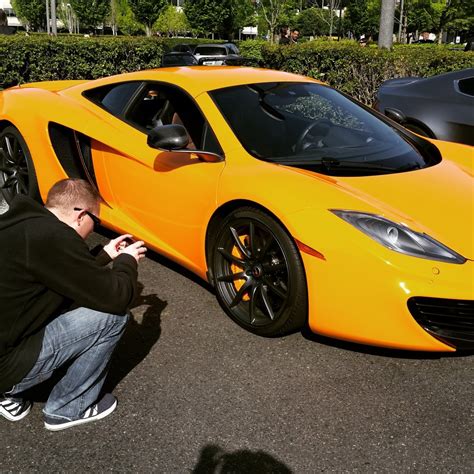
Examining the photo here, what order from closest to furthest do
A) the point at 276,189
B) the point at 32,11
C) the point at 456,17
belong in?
1. the point at 276,189
2. the point at 456,17
3. the point at 32,11

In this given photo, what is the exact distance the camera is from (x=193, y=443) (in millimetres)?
2426

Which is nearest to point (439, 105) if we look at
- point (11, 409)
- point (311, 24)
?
point (11, 409)

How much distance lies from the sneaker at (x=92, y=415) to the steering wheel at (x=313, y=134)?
176 cm

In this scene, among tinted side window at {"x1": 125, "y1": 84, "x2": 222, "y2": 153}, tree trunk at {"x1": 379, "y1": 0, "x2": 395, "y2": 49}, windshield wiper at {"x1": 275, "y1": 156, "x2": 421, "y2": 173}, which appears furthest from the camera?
tree trunk at {"x1": 379, "y1": 0, "x2": 395, "y2": 49}

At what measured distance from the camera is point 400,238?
2.79 meters

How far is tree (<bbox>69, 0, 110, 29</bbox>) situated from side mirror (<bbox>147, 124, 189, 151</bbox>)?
5541 cm

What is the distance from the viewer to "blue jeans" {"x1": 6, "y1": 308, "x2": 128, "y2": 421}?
2.32m

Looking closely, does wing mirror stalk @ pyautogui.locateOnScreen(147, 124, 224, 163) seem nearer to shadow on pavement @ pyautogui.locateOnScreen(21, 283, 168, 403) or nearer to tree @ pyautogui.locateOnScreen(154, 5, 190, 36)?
shadow on pavement @ pyautogui.locateOnScreen(21, 283, 168, 403)

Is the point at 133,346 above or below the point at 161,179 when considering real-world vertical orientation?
below

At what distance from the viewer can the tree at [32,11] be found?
196 ft

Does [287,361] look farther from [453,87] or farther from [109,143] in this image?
[453,87]

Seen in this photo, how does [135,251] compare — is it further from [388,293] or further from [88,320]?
[388,293]

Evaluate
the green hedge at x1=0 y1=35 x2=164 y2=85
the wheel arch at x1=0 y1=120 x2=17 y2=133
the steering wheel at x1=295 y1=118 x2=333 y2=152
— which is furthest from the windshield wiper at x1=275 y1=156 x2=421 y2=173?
the green hedge at x1=0 y1=35 x2=164 y2=85

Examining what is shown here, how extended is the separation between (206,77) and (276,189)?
1.22 metres
